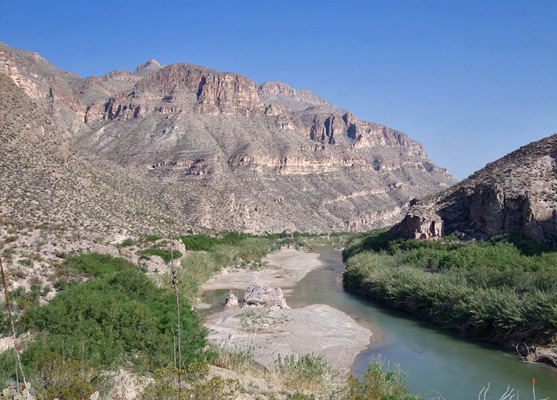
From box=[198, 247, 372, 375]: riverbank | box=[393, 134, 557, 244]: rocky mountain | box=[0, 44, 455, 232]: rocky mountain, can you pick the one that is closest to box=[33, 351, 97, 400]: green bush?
box=[198, 247, 372, 375]: riverbank

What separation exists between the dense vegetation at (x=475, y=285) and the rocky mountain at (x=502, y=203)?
1.22 meters

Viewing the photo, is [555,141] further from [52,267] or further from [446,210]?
[52,267]

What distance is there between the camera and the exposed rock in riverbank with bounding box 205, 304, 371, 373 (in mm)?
13719

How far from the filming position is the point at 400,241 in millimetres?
32344

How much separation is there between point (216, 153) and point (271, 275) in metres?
56.2

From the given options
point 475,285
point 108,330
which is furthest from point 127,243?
point 475,285

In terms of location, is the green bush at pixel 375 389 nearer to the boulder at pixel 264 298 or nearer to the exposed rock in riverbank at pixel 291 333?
the exposed rock in riverbank at pixel 291 333

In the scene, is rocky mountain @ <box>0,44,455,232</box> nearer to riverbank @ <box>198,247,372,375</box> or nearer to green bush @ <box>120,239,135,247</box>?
green bush @ <box>120,239,135,247</box>

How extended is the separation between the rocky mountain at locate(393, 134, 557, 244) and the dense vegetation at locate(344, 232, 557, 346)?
48.0 inches

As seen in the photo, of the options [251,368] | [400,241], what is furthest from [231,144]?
[251,368]

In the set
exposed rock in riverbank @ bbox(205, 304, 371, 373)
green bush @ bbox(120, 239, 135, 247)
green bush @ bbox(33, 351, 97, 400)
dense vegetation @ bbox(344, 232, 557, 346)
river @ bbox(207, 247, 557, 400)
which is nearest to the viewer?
green bush @ bbox(33, 351, 97, 400)

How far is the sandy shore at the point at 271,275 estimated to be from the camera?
30359 millimetres

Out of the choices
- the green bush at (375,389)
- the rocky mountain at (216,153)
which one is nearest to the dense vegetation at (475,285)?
the green bush at (375,389)

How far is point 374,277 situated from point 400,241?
25.0 feet
